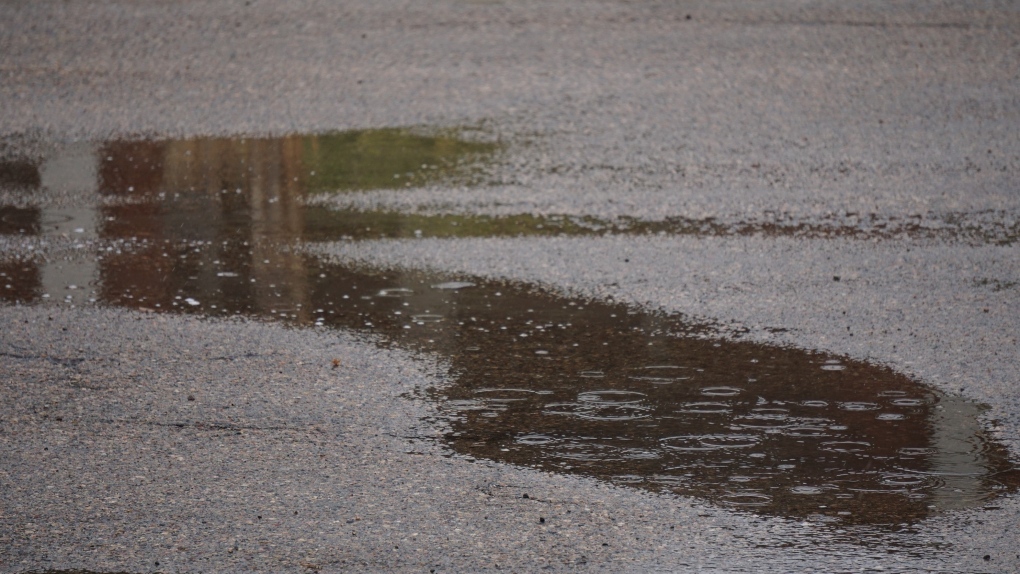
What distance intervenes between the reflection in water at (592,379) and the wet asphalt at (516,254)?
0.54 ft

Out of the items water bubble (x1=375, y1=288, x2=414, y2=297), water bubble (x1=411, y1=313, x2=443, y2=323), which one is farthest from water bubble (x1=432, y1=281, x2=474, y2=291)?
water bubble (x1=411, y1=313, x2=443, y2=323)

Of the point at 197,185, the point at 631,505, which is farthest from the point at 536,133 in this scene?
the point at 631,505

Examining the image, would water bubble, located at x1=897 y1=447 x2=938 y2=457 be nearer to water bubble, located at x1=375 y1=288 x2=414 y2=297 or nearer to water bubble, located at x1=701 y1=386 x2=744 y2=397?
water bubble, located at x1=701 y1=386 x2=744 y2=397

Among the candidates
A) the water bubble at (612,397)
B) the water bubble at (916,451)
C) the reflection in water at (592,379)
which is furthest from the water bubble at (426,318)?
the water bubble at (916,451)

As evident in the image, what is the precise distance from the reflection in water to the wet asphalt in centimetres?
17

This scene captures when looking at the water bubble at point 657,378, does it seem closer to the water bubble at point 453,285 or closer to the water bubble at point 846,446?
the water bubble at point 846,446

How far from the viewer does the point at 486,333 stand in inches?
237

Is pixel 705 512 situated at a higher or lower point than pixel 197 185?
lower

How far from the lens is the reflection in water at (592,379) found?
4.52 metres

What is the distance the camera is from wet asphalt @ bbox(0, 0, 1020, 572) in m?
4.08

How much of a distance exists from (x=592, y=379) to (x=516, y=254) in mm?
1812

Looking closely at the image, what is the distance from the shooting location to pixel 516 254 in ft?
23.4

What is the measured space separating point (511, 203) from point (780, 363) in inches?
111

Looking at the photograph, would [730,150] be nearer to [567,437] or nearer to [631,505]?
[567,437]
